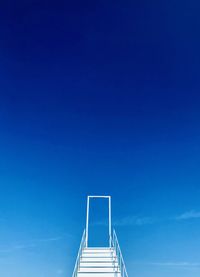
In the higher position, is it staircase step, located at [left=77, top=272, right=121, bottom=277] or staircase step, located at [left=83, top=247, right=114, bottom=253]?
staircase step, located at [left=83, top=247, right=114, bottom=253]

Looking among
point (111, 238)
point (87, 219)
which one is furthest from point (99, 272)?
point (87, 219)

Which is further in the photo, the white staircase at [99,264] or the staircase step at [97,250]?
the staircase step at [97,250]

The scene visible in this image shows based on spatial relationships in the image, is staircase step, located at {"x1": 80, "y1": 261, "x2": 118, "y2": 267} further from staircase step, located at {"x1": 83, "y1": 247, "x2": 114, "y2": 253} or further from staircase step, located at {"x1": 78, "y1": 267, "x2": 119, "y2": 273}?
staircase step, located at {"x1": 83, "y1": 247, "x2": 114, "y2": 253}

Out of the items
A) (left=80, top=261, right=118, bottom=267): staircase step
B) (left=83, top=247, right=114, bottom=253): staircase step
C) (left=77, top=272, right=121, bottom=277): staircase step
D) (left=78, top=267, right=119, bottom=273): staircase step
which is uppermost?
(left=83, top=247, right=114, bottom=253): staircase step

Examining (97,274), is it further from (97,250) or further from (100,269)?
(97,250)

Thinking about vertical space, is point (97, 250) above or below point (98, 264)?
above

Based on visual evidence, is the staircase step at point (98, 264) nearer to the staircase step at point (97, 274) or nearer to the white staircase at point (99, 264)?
the white staircase at point (99, 264)

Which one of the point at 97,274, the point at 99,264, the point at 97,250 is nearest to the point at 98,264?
the point at 99,264

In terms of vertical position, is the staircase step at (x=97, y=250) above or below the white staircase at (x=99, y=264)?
above

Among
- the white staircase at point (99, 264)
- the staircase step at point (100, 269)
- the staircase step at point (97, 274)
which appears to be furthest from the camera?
the staircase step at point (100, 269)

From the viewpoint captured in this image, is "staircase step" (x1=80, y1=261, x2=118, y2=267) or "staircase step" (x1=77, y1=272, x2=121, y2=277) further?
"staircase step" (x1=80, y1=261, x2=118, y2=267)

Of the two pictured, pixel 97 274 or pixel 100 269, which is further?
pixel 100 269

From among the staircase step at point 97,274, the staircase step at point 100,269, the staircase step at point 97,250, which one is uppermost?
the staircase step at point 97,250

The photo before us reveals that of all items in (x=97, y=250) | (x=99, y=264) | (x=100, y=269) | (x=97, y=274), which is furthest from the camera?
(x=97, y=250)
